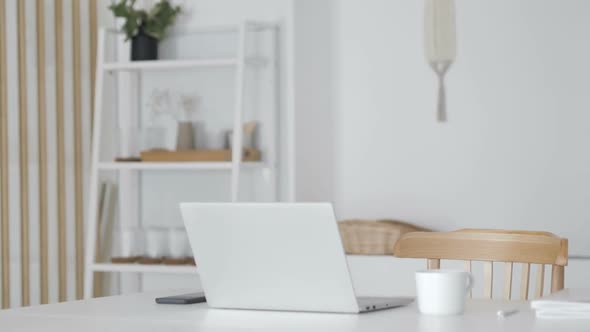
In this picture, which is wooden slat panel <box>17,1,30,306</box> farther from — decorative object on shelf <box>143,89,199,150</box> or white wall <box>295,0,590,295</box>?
white wall <box>295,0,590,295</box>

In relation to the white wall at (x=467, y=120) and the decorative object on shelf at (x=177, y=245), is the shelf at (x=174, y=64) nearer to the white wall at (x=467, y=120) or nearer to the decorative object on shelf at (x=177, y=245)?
the white wall at (x=467, y=120)

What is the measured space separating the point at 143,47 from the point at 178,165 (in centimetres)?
53

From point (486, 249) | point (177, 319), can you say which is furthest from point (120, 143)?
point (177, 319)

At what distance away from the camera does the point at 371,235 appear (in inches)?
146

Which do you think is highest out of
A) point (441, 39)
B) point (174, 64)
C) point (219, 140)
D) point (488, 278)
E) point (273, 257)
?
point (441, 39)

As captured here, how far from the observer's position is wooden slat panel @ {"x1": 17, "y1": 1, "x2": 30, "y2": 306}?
3.85 meters

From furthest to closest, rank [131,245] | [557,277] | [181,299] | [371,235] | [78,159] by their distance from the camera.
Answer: [78,159] → [131,245] → [371,235] → [557,277] → [181,299]

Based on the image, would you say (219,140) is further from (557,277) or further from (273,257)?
(273,257)

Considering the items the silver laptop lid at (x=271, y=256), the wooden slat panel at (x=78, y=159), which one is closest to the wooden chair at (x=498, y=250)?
the silver laptop lid at (x=271, y=256)

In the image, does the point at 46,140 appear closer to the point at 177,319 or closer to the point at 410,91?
the point at 410,91

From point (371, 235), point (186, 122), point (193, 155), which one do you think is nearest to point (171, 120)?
point (186, 122)

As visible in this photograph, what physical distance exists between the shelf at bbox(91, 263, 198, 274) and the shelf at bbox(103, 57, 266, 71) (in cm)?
80

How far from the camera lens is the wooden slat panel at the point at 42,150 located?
3.94 m

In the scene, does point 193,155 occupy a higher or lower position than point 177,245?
higher
